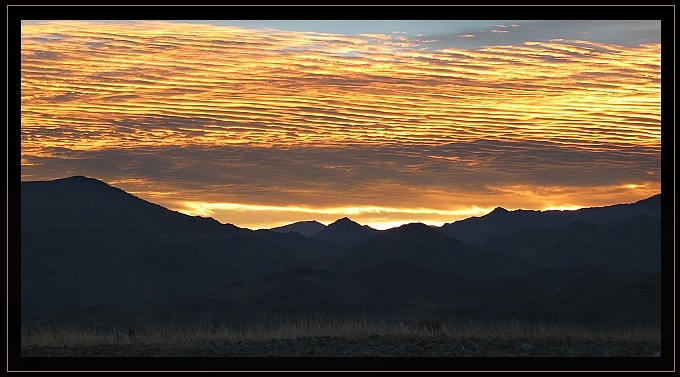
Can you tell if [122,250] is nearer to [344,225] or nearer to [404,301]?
[404,301]

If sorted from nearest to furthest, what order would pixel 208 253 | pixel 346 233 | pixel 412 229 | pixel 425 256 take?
pixel 425 256 < pixel 208 253 < pixel 412 229 < pixel 346 233

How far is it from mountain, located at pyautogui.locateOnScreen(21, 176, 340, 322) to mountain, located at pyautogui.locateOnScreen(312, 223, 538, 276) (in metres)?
7.92

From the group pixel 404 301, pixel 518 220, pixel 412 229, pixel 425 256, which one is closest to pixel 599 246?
pixel 425 256

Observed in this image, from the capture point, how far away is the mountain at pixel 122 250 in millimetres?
80125

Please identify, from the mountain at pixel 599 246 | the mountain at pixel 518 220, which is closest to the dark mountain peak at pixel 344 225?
the mountain at pixel 518 220

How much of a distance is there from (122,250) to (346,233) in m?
45.0

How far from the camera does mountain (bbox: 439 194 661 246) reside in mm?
126188

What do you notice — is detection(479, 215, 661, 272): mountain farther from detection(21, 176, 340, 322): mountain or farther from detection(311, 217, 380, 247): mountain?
detection(311, 217, 380, 247): mountain

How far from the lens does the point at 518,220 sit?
13375 centimetres

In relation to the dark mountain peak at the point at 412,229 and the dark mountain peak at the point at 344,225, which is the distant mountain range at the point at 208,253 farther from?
the dark mountain peak at the point at 344,225
